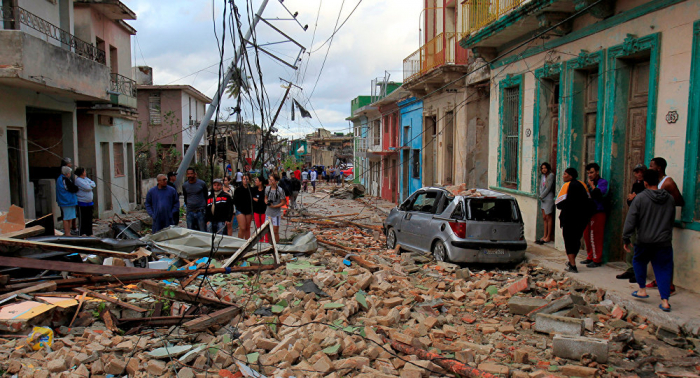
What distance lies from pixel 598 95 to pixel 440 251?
4.08m

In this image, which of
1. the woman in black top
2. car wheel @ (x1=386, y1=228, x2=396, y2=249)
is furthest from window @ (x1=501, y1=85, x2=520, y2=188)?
the woman in black top

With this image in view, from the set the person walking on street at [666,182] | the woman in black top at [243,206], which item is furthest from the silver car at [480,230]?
the woman in black top at [243,206]

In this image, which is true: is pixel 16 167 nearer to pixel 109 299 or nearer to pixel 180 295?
pixel 109 299

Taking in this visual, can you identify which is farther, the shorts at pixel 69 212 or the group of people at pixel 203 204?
the shorts at pixel 69 212

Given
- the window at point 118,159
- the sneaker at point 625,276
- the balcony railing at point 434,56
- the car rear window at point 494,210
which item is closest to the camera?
the sneaker at point 625,276

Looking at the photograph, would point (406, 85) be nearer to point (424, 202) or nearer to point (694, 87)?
point (424, 202)

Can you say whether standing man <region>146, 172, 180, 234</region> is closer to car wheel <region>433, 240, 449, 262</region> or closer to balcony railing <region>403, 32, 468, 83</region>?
car wheel <region>433, 240, 449, 262</region>

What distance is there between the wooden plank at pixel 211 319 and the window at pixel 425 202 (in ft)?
17.3

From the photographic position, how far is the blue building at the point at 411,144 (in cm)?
2178

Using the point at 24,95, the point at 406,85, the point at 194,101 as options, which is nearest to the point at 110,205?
the point at 24,95

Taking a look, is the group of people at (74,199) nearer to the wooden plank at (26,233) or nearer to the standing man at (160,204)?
the standing man at (160,204)

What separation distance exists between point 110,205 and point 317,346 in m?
15.9

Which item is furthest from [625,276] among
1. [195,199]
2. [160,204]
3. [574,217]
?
[160,204]

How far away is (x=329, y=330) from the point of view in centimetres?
513
